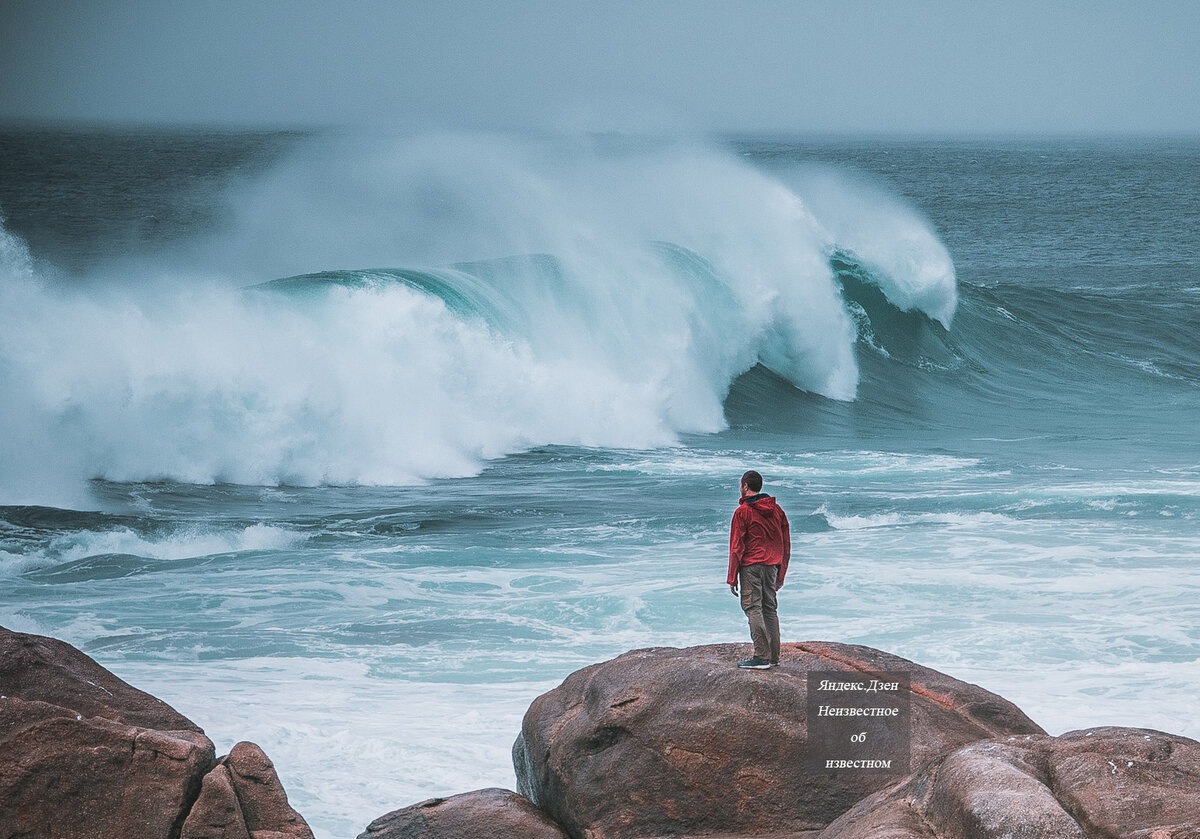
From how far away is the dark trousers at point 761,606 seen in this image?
582cm

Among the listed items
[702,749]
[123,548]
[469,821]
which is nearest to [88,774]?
[469,821]

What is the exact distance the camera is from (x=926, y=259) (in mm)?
27094

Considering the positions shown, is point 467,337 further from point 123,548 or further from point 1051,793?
point 1051,793

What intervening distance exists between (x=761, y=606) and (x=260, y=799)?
7.63ft

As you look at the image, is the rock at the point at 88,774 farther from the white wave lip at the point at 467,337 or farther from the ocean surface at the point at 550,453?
the white wave lip at the point at 467,337

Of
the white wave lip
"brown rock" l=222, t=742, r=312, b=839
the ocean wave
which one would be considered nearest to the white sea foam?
the ocean wave

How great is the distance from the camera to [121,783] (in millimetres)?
5027

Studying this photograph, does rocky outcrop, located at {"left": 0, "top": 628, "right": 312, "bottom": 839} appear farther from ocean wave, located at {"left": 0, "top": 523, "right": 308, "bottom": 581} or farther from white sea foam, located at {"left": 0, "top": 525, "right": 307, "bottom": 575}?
white sea foam, located at {"left": 0, "top": 525, "right": 307, "bottom": 575}

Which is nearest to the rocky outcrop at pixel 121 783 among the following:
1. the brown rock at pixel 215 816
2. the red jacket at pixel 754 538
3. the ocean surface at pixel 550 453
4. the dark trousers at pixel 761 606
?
the brown rock at pixel 215 816

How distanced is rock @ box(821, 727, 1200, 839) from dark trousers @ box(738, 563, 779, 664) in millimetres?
1268

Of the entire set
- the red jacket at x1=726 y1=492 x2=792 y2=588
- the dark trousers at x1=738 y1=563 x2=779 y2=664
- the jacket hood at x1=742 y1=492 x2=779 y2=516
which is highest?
the jacket hood at x1=742 y1=492 x2=779 y2=516

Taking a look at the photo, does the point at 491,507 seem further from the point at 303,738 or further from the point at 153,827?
the point at 153,827

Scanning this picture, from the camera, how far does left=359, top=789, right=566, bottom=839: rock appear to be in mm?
5500

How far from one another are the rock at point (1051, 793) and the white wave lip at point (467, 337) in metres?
12.1
